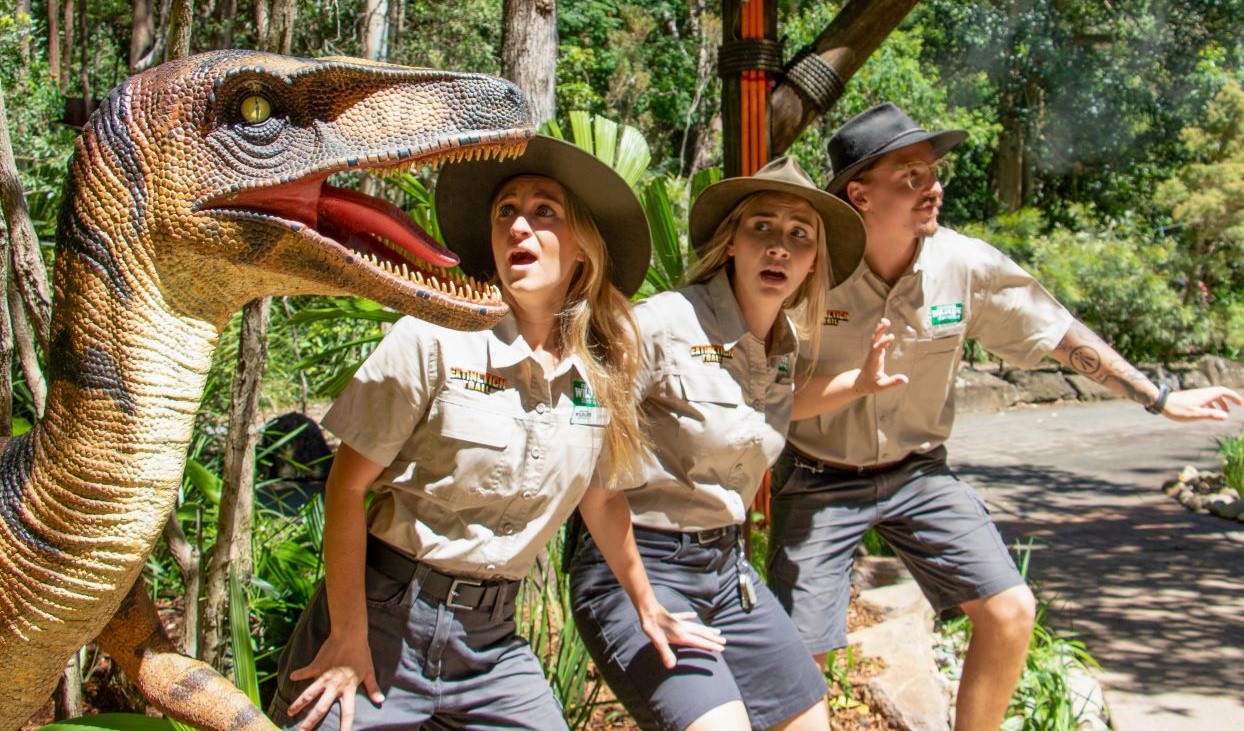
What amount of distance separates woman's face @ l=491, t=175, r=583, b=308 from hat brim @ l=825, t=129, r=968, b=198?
127 centimetres

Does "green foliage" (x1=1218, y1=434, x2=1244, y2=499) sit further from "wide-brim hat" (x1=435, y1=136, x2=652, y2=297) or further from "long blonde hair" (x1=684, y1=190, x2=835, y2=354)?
"wide-brim hat" (x1=435, y1=136, x2=652, y2=297)

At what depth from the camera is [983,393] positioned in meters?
13.1

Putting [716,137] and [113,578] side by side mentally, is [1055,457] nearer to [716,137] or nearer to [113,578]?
[716,137]

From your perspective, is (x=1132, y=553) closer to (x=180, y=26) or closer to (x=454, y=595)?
(x=454, y=595)

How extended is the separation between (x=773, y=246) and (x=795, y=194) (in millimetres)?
167

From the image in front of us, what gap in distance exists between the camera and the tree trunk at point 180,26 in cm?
233

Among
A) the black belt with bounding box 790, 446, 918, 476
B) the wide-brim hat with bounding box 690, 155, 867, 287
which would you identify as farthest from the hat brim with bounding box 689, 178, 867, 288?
the black belt with bounding box 790, 446, 918, 476

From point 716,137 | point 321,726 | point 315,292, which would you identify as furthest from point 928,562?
point 716,137

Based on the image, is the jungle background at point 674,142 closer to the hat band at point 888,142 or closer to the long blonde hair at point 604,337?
the long blonde hair at point 604,337

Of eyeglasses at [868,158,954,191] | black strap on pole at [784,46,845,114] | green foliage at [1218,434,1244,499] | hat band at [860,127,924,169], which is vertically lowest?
green foliage at [1218,434,1244,499]

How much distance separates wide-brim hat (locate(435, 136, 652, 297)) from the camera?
242 centimetres

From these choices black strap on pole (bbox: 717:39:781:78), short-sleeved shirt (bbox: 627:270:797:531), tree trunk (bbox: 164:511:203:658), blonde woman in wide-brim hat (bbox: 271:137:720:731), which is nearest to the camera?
blonde woman in wide-brim hat (bbox: 271:137:720:731)

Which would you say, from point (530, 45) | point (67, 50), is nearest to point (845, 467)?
point (530, 45)

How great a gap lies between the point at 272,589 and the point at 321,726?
1.60 metres
